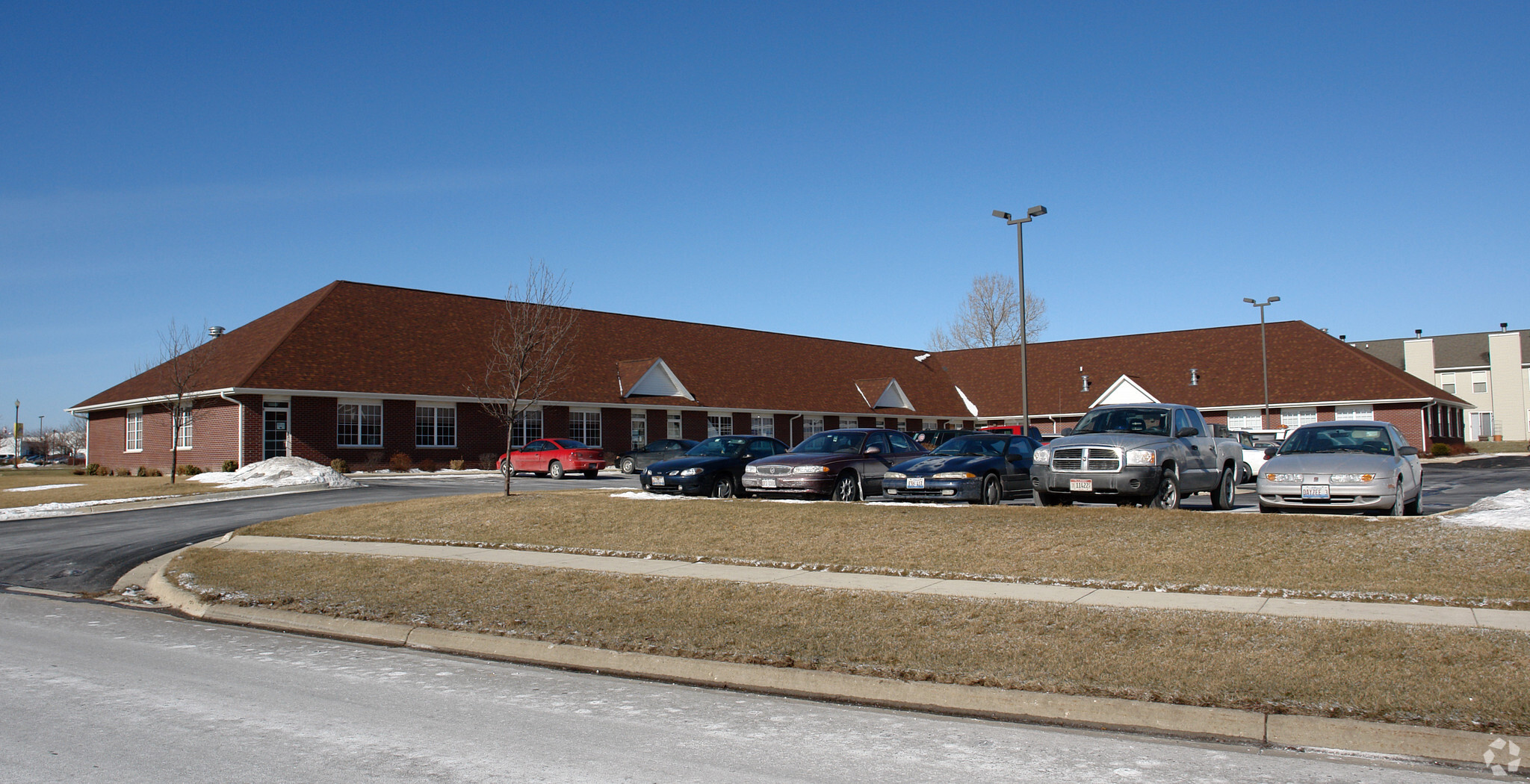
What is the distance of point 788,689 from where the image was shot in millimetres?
7543

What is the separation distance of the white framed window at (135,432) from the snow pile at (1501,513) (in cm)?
4255

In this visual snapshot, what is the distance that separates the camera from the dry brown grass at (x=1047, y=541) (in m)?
10.1

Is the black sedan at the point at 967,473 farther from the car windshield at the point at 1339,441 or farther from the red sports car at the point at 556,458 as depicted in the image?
the red sports car at the point at 556,458

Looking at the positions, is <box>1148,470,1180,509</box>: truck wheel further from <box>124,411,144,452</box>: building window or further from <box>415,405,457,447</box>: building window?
<box>124,411,144,452</box>: building window

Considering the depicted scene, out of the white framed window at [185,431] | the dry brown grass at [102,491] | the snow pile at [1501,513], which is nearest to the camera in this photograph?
the snow pile at [1501,513]

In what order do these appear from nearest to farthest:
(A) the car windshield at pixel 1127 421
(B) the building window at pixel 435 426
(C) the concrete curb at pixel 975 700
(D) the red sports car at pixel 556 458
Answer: (C) the concrete curb at pixel 975 700 → (A) the car windshield at pixel 1127 421 → (D) the red sports car at pixel 556 458 → (B) the building window at pixel 435 426

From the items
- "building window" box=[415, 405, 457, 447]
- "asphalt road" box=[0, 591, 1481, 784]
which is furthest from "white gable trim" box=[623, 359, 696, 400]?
"asphalt road" box=[0, 591, 1481, 784]

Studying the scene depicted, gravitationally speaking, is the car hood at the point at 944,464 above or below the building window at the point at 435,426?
below

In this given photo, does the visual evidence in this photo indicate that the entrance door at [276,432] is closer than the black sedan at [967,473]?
No

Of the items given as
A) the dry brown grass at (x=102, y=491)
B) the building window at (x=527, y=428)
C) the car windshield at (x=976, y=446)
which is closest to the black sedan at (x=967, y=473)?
the car windshield at (x=976, y=446)

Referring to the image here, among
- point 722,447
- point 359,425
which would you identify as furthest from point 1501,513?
point 359,425

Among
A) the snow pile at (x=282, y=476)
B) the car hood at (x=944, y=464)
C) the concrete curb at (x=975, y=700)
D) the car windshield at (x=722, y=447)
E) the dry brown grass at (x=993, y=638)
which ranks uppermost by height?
the car windshield at (x=722, y=447)

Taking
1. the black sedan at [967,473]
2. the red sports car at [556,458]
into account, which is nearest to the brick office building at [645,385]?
the red sports car at [556,458]

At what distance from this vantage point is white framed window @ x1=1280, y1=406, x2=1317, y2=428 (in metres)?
45.9
